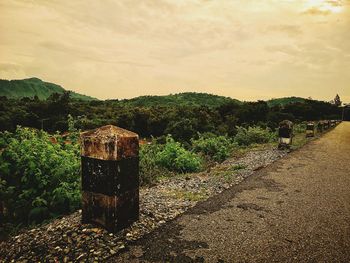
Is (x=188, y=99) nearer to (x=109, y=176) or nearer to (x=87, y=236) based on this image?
(x=109, y=176)

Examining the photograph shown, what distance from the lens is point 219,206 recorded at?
4.18m

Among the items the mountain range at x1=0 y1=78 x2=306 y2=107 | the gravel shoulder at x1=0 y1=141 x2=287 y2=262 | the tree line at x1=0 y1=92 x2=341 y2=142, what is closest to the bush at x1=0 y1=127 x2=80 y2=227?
the gravel shoulder at x1=0 y1=141 x2=287 y2=262

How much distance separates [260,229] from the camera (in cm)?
336

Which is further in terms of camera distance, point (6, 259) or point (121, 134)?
point (121, 134)

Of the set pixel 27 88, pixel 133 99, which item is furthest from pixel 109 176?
pixel 27 88

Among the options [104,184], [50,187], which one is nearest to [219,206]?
[104,184]

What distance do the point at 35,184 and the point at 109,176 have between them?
2.14 m

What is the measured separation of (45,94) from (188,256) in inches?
4654

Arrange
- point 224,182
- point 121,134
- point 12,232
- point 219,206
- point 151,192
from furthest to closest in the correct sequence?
1. point 224,182
2. point 151,192
3. point 219,206
4. point 12,232
5. point 121,134

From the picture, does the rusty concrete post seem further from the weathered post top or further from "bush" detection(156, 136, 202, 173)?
"bush" detection(156, 136, 202, 173)

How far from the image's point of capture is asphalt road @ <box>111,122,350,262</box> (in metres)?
2.75

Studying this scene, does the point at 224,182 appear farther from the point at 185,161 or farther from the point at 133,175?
the point at 133,175

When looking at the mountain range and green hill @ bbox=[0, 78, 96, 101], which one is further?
green hill @ bbox=[0, 78, 96, 101]

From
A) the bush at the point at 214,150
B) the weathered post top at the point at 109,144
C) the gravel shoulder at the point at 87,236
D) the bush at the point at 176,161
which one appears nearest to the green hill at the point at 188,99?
the bush at the point at 214,150
